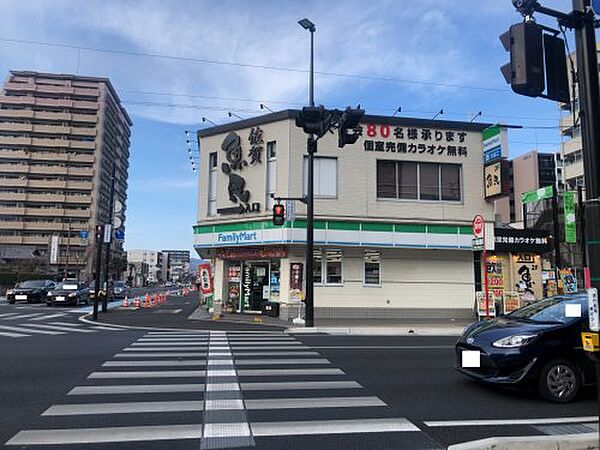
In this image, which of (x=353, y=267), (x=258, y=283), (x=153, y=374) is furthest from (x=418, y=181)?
(x=153, y=374)

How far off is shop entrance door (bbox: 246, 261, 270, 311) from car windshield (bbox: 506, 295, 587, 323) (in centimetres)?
1576

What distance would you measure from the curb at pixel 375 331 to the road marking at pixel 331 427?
11.0 meters

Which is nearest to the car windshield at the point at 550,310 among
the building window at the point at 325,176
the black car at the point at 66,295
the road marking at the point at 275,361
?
the road marking at the point at 275,361

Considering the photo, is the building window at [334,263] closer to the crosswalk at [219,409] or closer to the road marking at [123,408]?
the crosswalk at [219,409]

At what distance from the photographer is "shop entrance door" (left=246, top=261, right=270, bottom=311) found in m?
23.5

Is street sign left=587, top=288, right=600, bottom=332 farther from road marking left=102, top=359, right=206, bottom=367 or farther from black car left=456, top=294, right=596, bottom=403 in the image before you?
road marking left=102, top=359, right=206, bottom=367

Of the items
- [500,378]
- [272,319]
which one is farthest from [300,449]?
[272,319]

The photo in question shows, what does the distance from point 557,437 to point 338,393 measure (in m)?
3.39

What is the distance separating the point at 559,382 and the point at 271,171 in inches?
685

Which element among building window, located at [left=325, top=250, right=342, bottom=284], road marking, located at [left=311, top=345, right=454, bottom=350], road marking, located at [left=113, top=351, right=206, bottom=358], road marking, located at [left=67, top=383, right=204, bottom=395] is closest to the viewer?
road marking, located at [left=67, top=383, right=204, bottom=395]

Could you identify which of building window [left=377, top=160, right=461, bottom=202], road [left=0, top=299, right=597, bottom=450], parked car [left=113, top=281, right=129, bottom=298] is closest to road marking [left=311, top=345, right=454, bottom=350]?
road [left=0, top=299, right=597, bottom=450]

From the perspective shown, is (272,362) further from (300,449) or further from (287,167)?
(287,167)

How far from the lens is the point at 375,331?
1772cm

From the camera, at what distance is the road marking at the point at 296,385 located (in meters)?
7.93
